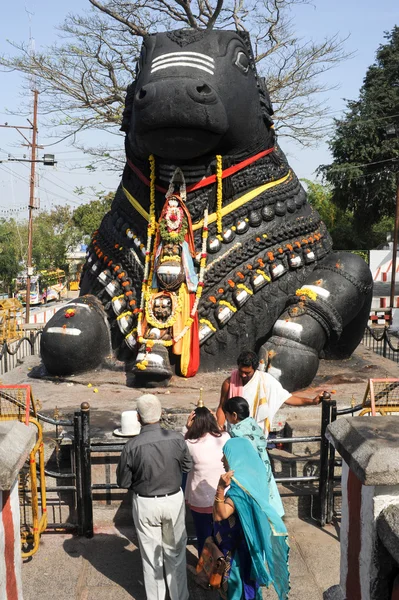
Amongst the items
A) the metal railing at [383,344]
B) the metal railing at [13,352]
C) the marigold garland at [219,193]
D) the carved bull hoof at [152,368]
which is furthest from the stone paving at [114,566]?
the metal railing at [383,344]

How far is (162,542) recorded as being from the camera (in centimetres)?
331

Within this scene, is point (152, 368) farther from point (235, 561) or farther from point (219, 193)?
point (235, 561)

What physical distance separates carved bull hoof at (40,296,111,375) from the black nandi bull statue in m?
0.01

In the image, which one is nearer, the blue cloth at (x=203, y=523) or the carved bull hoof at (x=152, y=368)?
the blue cloth at (x=203, y=523)

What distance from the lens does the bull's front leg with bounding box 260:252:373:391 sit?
548 centimetres

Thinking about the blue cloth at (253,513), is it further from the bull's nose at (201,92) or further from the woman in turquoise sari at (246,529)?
the bull's nose at (201,92)

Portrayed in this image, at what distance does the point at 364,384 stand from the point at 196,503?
117 inches

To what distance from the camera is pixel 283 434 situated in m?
4.96

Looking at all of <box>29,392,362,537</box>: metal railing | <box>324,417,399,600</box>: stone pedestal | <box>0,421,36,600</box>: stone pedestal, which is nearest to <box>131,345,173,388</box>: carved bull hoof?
<box>29,392,362,537</box>: metal railing

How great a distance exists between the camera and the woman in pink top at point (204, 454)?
11.3 feet

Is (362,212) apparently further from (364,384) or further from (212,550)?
(212,550)

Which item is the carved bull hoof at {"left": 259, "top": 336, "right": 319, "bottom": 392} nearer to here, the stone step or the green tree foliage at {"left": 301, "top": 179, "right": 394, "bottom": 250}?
the stone step

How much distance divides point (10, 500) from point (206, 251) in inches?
146

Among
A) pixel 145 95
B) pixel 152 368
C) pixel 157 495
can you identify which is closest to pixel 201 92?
pixel 145 95
